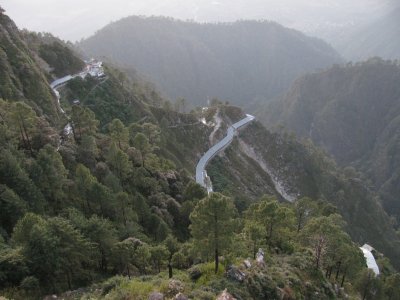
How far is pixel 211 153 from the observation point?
418 feet

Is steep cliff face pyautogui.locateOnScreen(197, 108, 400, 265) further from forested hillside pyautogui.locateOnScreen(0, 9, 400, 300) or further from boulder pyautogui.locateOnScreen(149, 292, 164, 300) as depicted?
boulder pyautogui.locateOnScreen(149, 292, 164, 300)

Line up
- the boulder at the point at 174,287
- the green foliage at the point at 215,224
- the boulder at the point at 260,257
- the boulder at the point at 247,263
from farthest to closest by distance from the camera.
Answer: the boulder at the point at 260,257, the boulder at the point at 247,263, the green foliage at the point at 215,224, the boulder at the point at 174,287

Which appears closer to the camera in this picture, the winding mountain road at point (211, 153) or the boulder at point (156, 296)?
the boulder at point (156, 296)

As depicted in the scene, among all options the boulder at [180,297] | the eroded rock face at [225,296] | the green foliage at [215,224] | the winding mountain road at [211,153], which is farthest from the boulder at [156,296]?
the winding mountain road at [211,153]

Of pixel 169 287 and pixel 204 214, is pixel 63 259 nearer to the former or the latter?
pixel 169 287

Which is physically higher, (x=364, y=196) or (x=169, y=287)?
(x=169, y=287)

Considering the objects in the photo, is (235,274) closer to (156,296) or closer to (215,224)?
(215,224)

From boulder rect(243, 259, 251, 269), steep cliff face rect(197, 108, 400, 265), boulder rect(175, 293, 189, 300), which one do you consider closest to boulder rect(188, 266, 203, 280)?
boulder rect(243, 259, 251, 269)

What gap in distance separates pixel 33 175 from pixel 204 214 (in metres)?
24.9

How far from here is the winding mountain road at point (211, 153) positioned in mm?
102662

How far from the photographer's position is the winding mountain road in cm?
10266

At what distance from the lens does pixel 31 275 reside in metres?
34.2

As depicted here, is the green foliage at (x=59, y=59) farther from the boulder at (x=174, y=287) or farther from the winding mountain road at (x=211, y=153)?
the boulder at (x=174, y=287)

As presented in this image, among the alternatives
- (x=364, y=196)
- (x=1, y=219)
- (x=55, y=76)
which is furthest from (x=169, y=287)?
(x=364, y=196)
